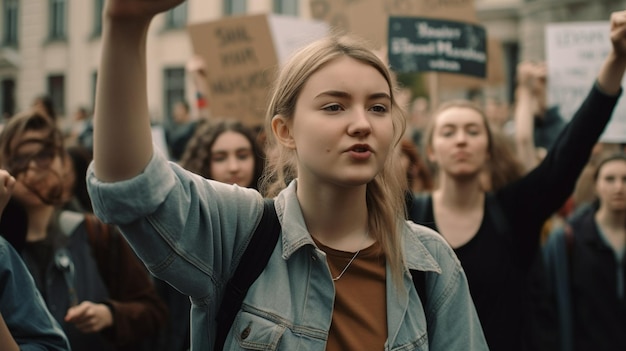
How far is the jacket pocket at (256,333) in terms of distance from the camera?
179 cm

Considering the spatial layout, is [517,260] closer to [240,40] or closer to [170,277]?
[170,277]

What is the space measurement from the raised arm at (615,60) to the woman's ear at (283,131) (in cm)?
140

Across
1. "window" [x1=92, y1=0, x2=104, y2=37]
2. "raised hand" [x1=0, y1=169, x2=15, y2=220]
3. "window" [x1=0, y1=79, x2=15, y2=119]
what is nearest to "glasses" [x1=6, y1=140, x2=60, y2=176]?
"raised hand" [x1=0, y1=169, x2=15, y2=220]

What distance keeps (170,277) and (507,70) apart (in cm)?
2388

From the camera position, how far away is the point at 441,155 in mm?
3516

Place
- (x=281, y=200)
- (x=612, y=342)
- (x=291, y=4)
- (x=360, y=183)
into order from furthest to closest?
(x=291, y=4), (x=612, y=342), (x=281, y=200), (x=360, y=183)

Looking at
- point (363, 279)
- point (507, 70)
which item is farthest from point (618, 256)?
point (507, 70)

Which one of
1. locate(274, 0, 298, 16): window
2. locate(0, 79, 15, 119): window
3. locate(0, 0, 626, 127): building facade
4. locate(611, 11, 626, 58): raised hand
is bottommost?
locate(0, 79, 15, 119): window

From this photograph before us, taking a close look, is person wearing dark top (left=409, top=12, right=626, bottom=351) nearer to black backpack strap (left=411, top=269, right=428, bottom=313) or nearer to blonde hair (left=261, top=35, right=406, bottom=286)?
blonde hair (left=261, top=35, right=406, bottom=286)

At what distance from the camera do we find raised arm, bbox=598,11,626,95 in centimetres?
278

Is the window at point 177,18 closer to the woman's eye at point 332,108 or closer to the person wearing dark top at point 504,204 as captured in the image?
the person wearing dark top at point 504,204

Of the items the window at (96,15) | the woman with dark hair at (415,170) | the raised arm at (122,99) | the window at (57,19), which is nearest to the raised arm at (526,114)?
the woman with dark hair at (415,170)

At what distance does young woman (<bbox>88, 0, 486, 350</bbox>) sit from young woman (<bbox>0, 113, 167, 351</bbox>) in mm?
1349

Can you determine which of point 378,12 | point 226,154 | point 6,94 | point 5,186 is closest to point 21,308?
point 5,186
